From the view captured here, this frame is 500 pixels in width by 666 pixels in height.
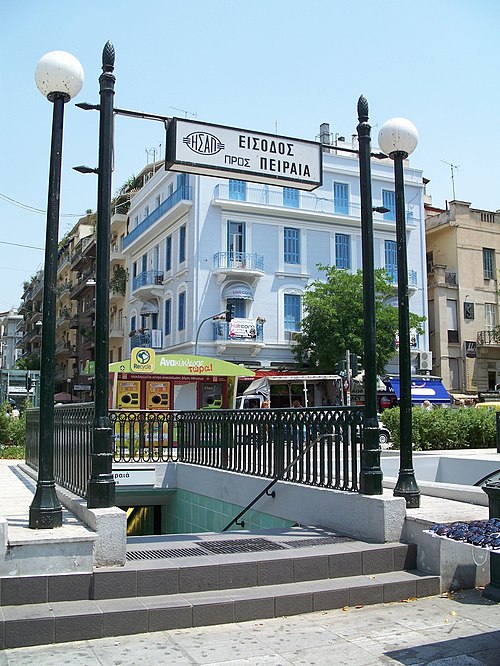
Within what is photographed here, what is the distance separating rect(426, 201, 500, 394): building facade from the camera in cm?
4403

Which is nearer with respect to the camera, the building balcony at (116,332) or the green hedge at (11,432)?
the green hedge at (11,432)

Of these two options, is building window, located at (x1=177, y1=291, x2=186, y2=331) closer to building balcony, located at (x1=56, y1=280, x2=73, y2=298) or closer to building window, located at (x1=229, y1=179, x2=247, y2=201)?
building window, located at (x1=229, y1=179, x2=247, y2=201)

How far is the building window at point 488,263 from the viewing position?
4600 cm

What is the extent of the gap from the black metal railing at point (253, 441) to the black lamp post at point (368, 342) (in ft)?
0.57

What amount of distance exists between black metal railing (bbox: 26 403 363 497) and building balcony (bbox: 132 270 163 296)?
92.6ft

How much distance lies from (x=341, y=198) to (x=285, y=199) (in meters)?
3.82

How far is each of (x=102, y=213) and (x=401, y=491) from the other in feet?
14.3

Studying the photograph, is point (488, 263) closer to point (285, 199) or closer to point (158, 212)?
point (285, 199)

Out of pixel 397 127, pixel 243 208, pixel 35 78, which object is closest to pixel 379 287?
pixel 243 208

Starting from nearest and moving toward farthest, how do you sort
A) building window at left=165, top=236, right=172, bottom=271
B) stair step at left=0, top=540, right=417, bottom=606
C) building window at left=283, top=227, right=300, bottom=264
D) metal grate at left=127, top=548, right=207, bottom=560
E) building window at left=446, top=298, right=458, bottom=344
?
1. stair step at left=0, top=540, right=417, bottom=606
2. metal grate at left=127, top=548, right=207, bottom=560
3. building window at left=283, top=227, right=300, bottom=264
4. building window at left=165, top=236, right=172, bottom=271
5. building window at left=446, top=298, right=458, bottom=344

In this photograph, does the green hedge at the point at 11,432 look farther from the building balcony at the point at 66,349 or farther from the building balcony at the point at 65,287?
the building balcony at the point at 65,287

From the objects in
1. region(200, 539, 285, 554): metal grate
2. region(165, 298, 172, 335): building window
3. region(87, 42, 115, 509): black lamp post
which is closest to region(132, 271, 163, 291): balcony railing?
region(165, 298, 172, 335): building window

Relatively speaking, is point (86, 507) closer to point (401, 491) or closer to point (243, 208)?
point (401, 491)

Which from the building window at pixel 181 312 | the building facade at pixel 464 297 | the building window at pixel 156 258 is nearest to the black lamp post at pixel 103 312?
the building window at pixel 181 312
